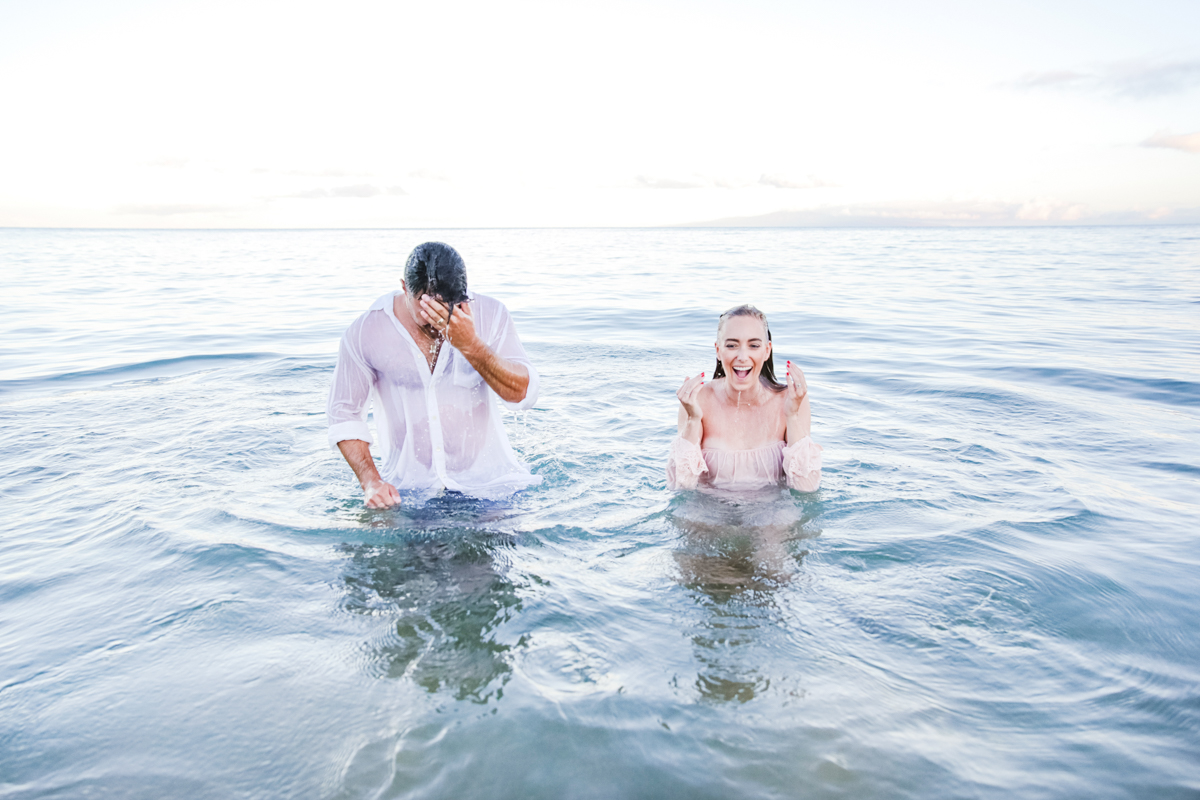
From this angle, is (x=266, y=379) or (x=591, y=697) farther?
(x=266, y=379)

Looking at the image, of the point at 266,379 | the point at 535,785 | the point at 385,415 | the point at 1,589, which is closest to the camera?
the point at 535,785

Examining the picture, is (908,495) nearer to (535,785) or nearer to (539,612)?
(539,612)

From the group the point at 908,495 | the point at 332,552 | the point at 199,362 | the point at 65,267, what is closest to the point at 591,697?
the point at 332,552

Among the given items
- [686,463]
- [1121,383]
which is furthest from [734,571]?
[1121,383]

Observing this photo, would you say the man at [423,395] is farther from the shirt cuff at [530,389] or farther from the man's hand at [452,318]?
the man's hand at [452,318]

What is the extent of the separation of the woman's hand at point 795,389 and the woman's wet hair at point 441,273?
7.79 feet

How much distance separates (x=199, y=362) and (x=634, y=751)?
1067 centimetres

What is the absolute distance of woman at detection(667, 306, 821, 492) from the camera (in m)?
5.42

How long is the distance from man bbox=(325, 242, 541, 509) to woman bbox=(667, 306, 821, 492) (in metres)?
1.36

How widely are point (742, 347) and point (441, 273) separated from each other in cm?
229

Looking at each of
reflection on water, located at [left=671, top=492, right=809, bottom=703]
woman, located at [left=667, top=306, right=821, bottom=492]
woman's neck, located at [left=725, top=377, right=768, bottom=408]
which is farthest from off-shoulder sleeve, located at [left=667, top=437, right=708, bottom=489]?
woman's neck, located at [left=725, top=377, right=768, bottom=408]

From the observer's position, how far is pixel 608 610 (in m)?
4.00

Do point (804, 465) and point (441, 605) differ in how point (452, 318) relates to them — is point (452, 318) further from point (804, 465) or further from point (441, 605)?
point (804, 465)

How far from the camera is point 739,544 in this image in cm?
476
